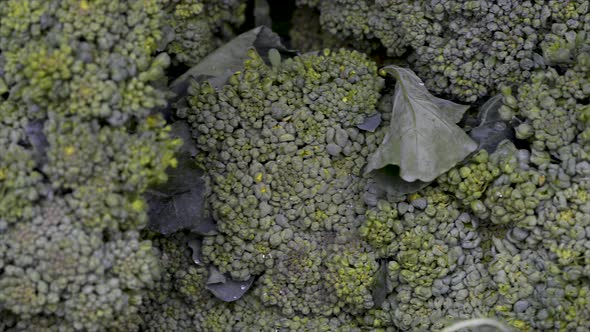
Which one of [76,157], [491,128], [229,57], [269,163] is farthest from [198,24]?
[491,128]

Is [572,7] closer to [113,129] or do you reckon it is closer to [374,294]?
[374,294]

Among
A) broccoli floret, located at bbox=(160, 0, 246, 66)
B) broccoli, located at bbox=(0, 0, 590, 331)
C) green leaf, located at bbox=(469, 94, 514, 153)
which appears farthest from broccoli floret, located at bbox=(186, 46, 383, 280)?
green leaf, located at bbox=(469, 94, 514, 153)

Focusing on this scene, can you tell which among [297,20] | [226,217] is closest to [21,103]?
[226,217]

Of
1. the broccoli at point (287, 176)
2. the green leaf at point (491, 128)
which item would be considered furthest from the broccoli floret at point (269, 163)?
the green leaf at point (491, 128)

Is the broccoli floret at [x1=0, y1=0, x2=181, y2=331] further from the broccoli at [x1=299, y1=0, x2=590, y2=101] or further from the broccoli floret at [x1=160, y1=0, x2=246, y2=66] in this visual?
the broccoli at [x1=299, y1=0, x2=590, y2=101]

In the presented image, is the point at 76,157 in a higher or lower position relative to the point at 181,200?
higher

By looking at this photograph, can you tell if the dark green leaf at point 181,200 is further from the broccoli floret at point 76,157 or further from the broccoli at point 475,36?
the broccoli at point 475,36

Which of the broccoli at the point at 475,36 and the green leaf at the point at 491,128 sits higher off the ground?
the broccoli at the point at 475,36

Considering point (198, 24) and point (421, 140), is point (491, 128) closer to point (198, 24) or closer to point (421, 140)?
point (421, 140)
